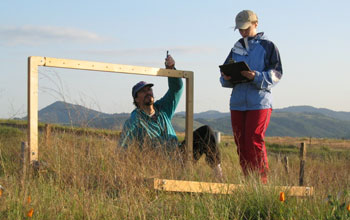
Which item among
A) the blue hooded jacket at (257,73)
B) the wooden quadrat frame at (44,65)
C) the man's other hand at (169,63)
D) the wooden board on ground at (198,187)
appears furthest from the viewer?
the man's other hand at (169,63)

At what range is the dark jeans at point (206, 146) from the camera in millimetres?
5340

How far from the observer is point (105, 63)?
5.39 meters

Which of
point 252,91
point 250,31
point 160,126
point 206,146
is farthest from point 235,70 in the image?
point 160,126

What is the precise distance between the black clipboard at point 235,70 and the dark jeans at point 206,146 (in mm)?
820

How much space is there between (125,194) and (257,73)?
1.94m

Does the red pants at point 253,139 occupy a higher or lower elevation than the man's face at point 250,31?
lower

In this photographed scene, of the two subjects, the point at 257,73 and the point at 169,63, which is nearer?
the point at 257,73

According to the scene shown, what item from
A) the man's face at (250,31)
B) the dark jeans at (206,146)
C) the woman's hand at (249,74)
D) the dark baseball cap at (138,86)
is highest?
the man's face at (250,31)

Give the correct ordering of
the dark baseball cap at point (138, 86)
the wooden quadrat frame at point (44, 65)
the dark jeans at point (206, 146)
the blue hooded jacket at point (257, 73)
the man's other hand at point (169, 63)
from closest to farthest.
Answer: the wooden quadrat frame at point (44, 65)
the blue hooded jacket at point (257, 73)
the dark jeans at point (206, 146)
the dark baseball cap at point (138, 86)
the man's other hand at point (169, 63)

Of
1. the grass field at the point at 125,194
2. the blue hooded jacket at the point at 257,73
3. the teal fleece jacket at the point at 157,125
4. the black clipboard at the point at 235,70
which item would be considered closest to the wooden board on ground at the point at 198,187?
the grass field at the point at 125,194

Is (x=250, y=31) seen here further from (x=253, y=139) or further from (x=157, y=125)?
(x=157, y=125)

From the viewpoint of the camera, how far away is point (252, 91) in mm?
5043

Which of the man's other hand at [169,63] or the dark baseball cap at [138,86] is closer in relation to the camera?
the dark baseball cap at [138,86]

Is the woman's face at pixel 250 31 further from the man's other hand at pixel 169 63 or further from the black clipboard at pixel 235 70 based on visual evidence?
the man's other hand at pixel 169 63
